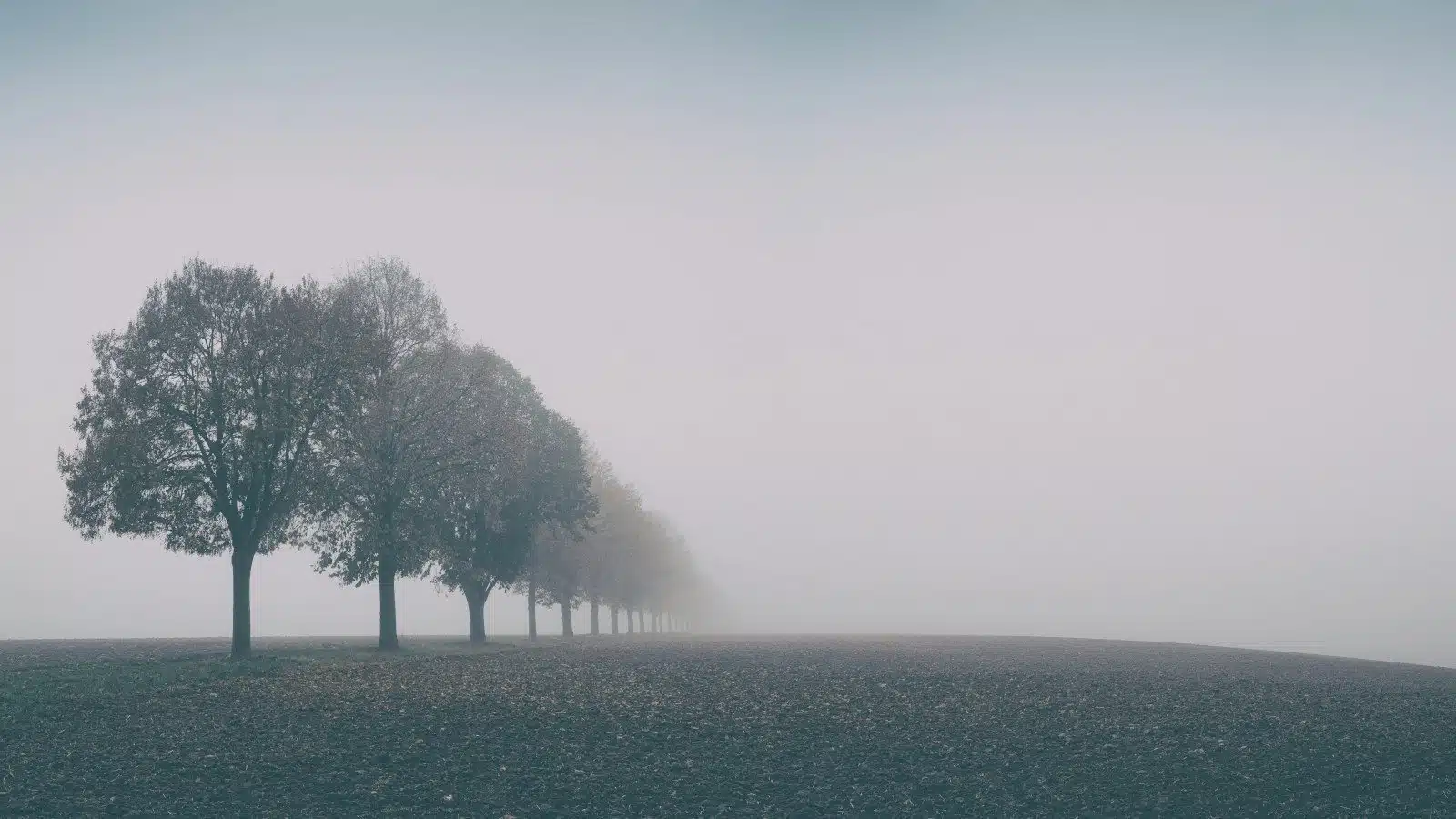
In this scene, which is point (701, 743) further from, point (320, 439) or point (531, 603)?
point (531, 603)

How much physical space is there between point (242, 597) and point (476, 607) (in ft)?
64.5

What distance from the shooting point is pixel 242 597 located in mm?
39406

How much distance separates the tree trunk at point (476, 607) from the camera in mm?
57031

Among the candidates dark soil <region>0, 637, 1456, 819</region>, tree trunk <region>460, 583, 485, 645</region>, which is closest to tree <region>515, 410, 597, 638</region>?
tree trunk <region>460, 583, 485, 645</region>

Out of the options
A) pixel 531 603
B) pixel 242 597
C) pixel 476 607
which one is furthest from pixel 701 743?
pixel 531 603

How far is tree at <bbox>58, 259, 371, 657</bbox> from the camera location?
37906mm

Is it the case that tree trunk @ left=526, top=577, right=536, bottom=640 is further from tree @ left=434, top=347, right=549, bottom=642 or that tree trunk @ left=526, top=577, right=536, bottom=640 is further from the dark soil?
the dark soil

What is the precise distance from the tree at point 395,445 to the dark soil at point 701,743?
11.3 m

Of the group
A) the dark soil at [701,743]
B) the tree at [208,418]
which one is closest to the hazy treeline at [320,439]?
the tree at [208,418]

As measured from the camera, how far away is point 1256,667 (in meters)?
42.6

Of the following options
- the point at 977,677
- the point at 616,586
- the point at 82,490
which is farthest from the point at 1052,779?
the point at 616,586

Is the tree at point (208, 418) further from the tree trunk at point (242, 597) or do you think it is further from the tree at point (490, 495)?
the tree at point (490, 495)

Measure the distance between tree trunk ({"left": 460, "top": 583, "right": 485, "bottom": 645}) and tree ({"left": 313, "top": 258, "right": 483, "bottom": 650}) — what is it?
24.1ft

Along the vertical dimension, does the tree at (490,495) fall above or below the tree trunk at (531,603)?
above
